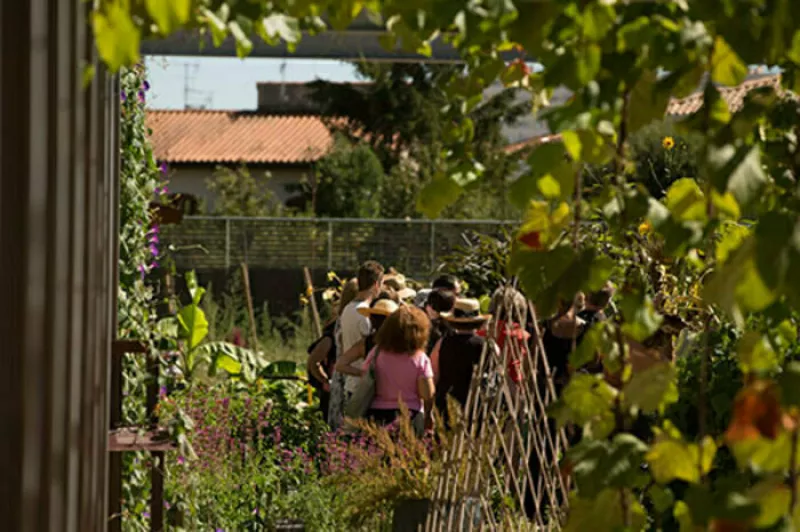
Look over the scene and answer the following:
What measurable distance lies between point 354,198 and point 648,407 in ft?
96.8

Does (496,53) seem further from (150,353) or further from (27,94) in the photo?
(150,353)

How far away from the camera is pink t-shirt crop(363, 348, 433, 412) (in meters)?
7.55

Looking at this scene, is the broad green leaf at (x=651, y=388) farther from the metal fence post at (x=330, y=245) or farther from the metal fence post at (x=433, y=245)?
the metal fence post at (x=330, y=245)

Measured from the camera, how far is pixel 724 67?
1962mm

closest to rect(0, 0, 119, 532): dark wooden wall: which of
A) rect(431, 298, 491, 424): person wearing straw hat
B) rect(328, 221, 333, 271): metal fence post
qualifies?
rect(431, 298, 491, 424): person wearing straw hat

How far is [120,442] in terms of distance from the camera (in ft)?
14.2

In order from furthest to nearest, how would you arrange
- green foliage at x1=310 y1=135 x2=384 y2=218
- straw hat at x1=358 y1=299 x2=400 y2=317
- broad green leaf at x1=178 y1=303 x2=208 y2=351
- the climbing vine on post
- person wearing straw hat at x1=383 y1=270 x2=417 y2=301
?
green foliage at x1=310 y1=135 x2=384 y2=218
broad green leaf at x1=178 y1=303 x2=208 y2=351
person wearing straw hat at x1=383 y1=270 x2=417 y2=301
straw hat at x1=358 y1=299 x2=400 y2=317
the climbing vine on post

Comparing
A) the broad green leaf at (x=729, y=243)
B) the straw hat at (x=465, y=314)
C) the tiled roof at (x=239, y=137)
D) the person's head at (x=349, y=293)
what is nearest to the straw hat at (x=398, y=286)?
the person's head at (x=349, y=293)

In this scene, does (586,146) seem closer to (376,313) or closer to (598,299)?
(598,299)

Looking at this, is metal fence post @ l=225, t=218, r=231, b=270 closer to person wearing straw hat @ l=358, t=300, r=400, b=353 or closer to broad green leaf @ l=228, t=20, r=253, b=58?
person wearing straw hat @ l=358, t=300, r=400, b=353

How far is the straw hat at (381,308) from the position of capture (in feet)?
26.5

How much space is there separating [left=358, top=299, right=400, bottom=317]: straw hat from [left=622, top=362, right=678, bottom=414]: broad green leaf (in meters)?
6.00

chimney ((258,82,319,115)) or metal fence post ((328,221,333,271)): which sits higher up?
chimney ((258,82,319,115))

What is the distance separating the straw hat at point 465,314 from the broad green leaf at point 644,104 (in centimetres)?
574
